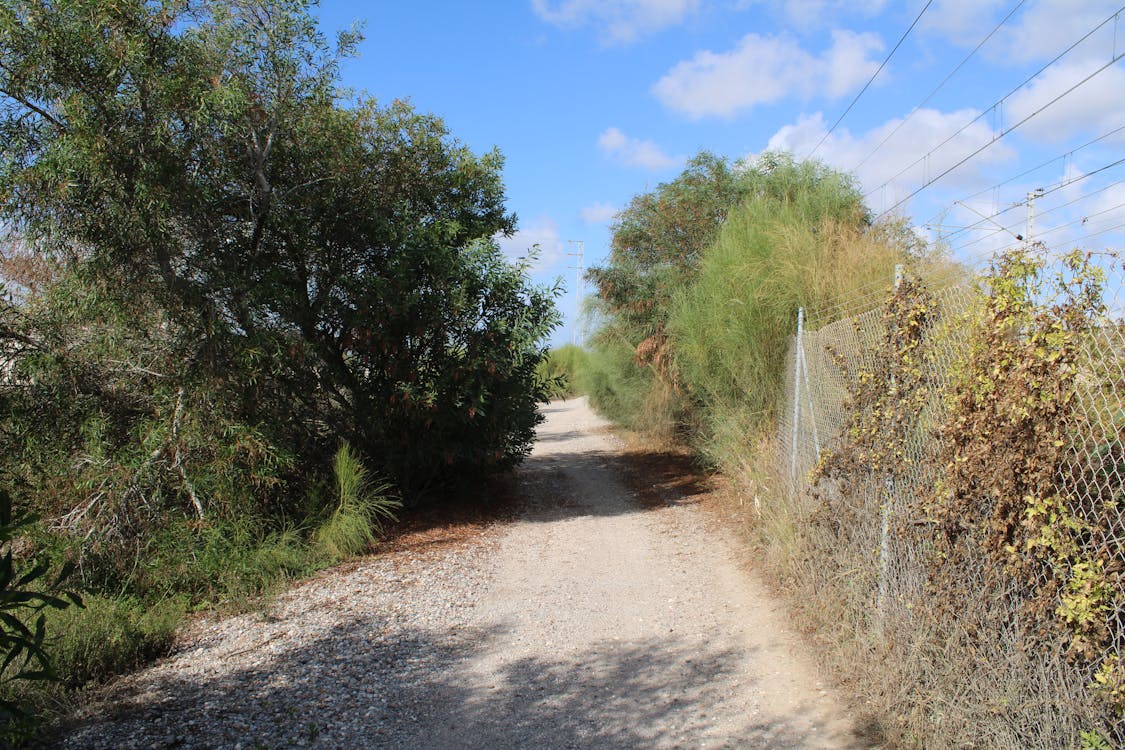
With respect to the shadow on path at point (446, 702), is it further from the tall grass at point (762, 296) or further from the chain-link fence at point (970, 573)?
the tall grass at point (762, 296)

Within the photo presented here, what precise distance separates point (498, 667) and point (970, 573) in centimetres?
283

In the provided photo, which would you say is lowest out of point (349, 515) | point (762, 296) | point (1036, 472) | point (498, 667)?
point (498, 667)

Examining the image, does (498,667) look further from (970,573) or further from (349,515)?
(349,515)

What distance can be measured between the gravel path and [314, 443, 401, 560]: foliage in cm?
33

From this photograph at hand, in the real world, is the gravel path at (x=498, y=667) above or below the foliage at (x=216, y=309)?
below

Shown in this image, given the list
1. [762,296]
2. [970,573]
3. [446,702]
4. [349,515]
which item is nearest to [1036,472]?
[970,573]

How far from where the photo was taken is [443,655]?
16.9 feet

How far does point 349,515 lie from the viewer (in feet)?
26.7

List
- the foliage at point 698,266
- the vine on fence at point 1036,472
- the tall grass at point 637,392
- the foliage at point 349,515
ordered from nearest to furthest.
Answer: the vine on fence at point 1036,472
the foliage at point 349,515
the foliage at point 698,266
the tall grass at point 637,392

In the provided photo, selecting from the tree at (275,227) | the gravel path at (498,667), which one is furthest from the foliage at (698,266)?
the gravel path at (498,667)

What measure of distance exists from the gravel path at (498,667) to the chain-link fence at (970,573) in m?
0.56

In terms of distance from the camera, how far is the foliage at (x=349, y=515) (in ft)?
26.0

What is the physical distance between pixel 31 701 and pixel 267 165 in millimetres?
5937

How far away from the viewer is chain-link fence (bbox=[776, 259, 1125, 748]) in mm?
2719
